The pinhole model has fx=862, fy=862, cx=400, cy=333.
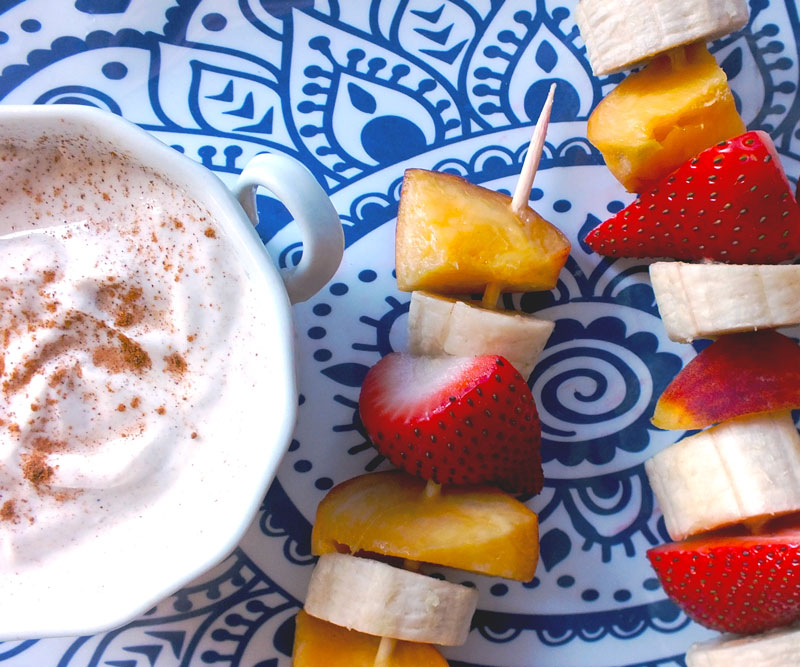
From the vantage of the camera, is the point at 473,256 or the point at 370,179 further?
the point at 370,179

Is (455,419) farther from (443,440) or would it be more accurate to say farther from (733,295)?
(733,295)

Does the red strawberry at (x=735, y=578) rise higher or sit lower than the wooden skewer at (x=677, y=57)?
lower

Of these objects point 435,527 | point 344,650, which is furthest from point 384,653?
point 435,527

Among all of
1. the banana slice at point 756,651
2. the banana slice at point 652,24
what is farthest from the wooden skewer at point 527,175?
the banana slice at point 756,651

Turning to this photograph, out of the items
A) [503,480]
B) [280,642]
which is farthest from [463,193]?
[280,642]

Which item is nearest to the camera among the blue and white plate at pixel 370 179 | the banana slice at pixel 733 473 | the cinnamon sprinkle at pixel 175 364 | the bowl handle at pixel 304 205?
the bowl handle at pixel 304 205

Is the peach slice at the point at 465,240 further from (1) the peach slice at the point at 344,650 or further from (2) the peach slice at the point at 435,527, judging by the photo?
(1) the peach slice at the point at 344,650
